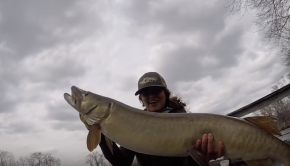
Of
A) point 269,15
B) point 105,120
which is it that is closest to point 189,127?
point 105,120

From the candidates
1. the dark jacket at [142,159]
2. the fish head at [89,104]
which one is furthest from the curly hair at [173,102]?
the fish head at [89,104]

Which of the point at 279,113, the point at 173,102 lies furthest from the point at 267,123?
the point at 279,113

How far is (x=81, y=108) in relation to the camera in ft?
9.37

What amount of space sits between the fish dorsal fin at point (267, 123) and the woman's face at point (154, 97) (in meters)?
1.42

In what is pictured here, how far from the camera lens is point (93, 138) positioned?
2.69m

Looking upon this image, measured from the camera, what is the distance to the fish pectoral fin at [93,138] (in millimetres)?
2686

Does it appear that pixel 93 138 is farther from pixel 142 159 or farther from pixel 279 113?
pixel 279 113

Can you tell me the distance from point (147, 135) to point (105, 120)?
517mm

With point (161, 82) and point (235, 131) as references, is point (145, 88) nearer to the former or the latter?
point (161, 82)

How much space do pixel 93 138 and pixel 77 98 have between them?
1.79ft

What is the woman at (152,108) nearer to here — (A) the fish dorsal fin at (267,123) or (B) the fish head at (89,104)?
(B) the fish head at (89,104)

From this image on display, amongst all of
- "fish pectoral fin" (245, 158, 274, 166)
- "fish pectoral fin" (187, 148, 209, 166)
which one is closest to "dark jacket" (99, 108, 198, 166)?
"fish pectoral fin" (187, 148, 209, 166)

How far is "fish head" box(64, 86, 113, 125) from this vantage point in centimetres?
278

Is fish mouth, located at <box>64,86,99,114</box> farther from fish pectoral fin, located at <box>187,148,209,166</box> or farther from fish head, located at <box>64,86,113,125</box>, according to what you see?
fish pectoral fin, located at <box>187,148,209,166</box>
